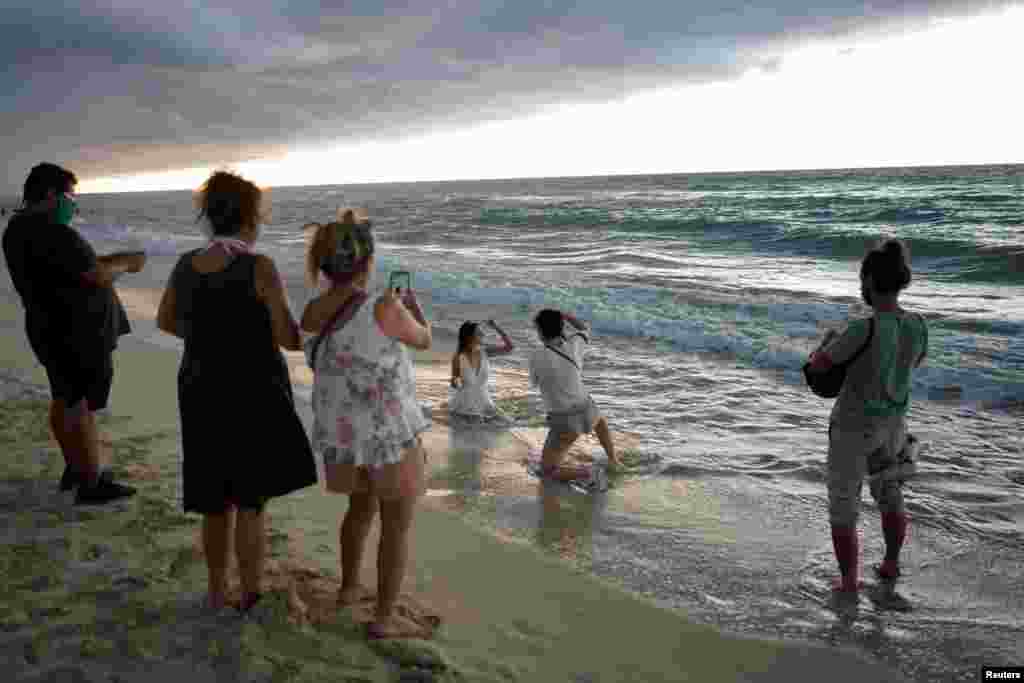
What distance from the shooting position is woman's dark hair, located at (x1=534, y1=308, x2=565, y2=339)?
5598 mm

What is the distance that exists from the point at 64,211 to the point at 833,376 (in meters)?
4.10

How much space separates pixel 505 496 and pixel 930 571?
9.07ft

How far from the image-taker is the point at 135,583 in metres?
3.31

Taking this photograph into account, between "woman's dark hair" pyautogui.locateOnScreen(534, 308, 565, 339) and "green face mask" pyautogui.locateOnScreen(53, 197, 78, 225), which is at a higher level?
"green face mask" pyautogui.locateOnScreen(53, 197, 78, 225)

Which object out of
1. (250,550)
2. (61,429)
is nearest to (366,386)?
(250,550)

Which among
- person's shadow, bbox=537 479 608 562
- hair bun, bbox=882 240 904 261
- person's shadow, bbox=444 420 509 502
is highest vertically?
hair bun, bbox=882 240 904 261

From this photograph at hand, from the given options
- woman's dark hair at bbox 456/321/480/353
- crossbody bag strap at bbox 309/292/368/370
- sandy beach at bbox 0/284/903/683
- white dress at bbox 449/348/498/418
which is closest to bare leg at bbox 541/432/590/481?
sandy beach at bbox 0/284/903/683

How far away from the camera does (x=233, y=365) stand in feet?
9.02

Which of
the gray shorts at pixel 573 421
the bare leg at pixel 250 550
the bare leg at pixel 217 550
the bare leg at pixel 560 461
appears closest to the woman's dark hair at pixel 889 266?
the gray shorts at pixel 573 421

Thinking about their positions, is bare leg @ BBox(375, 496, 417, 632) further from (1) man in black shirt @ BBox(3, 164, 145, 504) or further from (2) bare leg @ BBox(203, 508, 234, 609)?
(1) man in black shirt @ BBox(3, 164, 145, 504)

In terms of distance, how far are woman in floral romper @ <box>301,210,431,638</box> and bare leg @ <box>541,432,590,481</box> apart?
2.83 m

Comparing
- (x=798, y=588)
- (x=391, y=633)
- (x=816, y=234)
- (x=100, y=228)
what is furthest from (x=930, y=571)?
(x=100, y=228)

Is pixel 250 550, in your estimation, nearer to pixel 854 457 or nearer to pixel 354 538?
pixel 354 538

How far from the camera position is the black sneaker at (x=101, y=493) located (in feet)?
13.6
